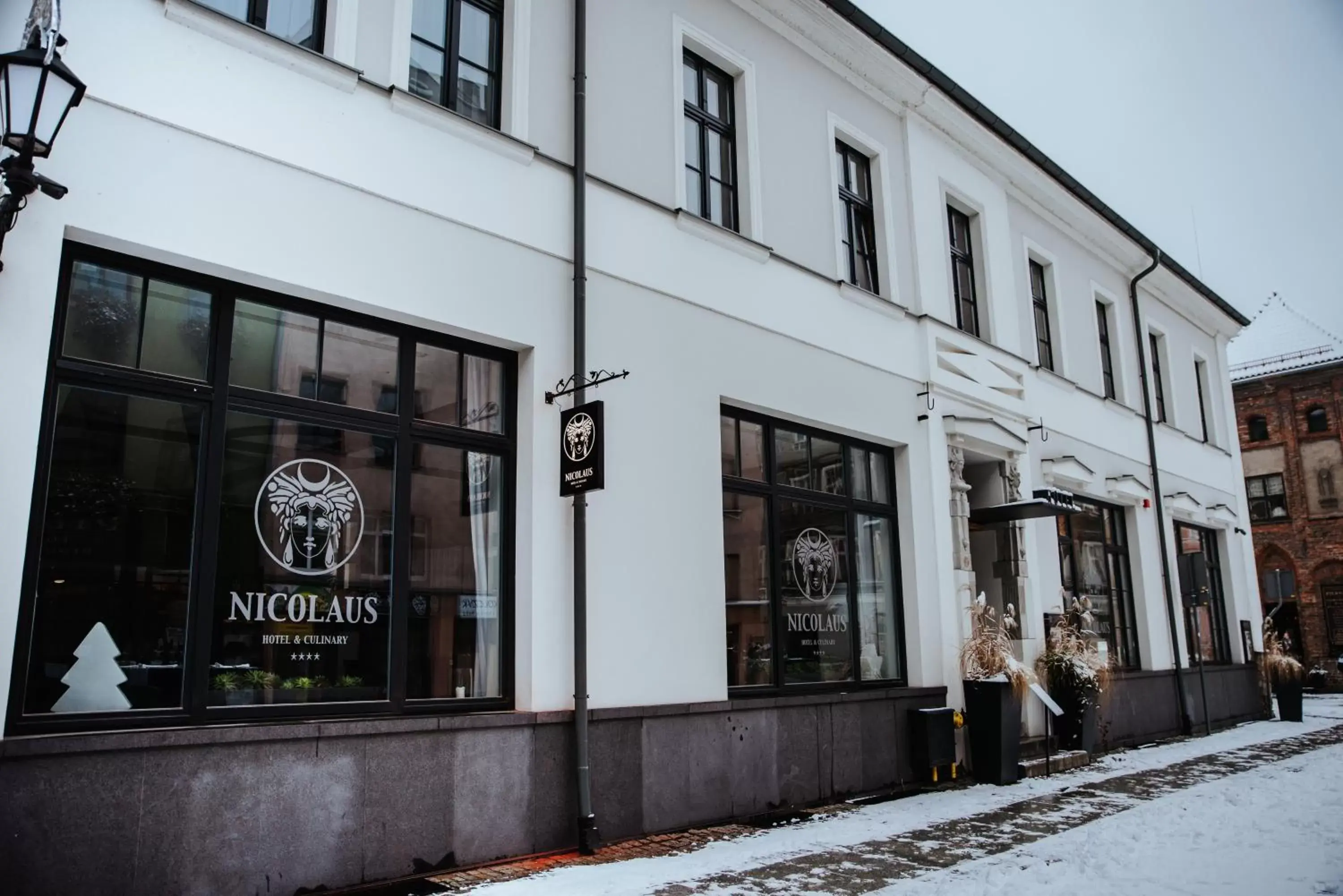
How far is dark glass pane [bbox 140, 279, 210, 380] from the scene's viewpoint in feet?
18.8

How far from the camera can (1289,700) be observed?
17094mm

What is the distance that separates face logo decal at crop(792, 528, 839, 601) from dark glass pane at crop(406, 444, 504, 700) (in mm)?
3352

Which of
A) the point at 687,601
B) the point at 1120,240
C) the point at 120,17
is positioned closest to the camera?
the point at 120,17

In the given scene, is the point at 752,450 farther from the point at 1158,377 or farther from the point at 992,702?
the point at 1158,377

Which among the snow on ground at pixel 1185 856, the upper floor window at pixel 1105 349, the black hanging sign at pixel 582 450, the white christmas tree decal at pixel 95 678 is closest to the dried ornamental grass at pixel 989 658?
the snow on ground at pixel 1185 856

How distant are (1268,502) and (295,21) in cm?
3568

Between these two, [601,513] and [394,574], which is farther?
[601,513]

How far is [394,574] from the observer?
6.53 meters

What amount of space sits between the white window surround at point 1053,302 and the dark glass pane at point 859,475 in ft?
16.5

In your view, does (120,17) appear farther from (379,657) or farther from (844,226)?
(844,226)

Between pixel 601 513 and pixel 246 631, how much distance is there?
2.67 metres

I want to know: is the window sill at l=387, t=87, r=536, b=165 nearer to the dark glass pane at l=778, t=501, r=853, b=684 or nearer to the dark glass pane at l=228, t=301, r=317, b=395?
the dark glass pane at l=228, t=301, r=317, b=395

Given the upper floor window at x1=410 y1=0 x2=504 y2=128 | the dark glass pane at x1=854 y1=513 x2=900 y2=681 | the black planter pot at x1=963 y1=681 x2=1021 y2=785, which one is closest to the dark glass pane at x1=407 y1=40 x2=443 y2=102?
the upper floor window at x1=410 y1=0 x2=504 y2=128

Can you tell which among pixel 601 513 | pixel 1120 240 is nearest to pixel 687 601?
pixel 601 513
